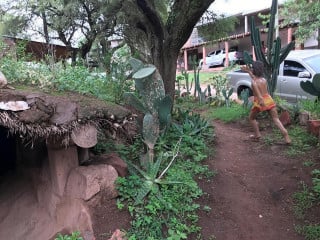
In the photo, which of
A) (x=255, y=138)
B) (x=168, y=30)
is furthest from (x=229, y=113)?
(x=168, y=30)

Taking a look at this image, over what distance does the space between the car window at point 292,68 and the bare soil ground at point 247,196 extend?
3.82 m

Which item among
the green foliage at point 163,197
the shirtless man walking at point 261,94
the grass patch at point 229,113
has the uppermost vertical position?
the shirtless man walking at point 261,94

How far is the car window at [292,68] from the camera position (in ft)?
30.6

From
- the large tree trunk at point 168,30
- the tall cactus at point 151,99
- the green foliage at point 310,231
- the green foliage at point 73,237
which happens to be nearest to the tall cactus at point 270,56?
the large tree trunk at point 168,30

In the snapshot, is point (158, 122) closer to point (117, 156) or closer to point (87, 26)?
point (117, 156)

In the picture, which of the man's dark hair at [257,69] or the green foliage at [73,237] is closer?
the green foliage at [73,237]

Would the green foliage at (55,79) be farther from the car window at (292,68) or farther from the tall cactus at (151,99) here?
the car window at (292,68)

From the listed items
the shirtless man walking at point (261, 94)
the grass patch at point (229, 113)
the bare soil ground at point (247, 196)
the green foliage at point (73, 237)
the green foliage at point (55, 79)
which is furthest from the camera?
the grass patch at point (229, 113)

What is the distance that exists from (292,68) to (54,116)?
7.29m

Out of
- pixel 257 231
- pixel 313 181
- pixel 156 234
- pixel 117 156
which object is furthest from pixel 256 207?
pixel 117 156

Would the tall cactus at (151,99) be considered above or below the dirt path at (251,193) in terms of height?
above

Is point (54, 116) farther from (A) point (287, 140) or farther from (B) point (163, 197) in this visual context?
(A) point (287, 140)

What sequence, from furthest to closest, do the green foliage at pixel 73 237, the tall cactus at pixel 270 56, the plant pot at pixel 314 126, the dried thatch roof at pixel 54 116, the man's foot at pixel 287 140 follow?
1. the tall cactus at pixel 270 56
2. the plant pot at pixel 314 126
3. the man's foot at pixel 287 140
4. the green foliage at pixel 73 237
5. the dried thatch roof at pixel 54 116

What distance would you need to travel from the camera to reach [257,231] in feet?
13.9
